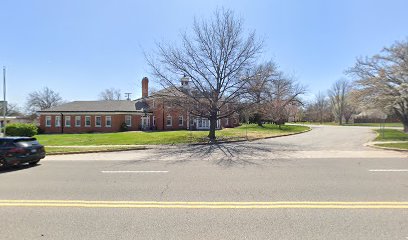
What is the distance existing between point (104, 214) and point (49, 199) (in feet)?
6.83

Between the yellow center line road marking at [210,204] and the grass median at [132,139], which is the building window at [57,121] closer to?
the grass median at [132,139]

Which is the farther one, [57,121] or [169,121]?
[169,121]

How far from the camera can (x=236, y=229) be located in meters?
5.04

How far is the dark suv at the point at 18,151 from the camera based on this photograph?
1308 centimetres

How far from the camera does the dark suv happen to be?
13078mm

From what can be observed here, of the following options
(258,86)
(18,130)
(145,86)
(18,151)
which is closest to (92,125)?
(18,130)

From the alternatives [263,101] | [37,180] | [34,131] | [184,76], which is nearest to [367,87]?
[263,101]

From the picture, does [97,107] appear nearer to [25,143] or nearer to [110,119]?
[110,119]

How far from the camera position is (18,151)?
1334 cm

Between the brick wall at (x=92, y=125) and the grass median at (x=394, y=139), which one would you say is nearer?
the grass median at (x=394, y=139)

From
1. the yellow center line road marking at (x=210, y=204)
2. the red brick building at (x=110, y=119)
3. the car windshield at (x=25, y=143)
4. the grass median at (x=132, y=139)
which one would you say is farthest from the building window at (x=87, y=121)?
the yellow center line road marking at (x=210, y=204)

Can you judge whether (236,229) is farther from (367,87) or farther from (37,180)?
(367,87)

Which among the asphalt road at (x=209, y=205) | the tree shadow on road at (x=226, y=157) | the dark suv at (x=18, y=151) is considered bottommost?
the tree shadow on road at (x=226, y=157)

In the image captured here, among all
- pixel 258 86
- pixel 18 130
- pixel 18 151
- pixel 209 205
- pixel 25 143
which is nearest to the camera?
pixel 209 205
